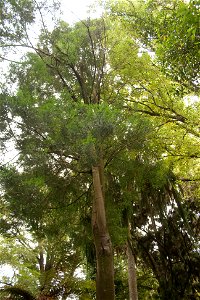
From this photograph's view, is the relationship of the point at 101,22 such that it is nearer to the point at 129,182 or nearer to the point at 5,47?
the point at 5,47

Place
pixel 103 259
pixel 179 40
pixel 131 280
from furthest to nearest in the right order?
1. pixel 131 280
2. pixel 103 259
3. pixel 179 40

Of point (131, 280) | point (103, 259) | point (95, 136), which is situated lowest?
point (103, 259)

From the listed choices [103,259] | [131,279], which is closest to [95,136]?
[103,259]

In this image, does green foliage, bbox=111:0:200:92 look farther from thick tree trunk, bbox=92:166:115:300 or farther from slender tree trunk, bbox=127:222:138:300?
slender tree trunk, bbox=127:222:138:300

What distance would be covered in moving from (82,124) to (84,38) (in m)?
3.12

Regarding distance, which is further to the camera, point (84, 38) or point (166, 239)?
point (166, 239)

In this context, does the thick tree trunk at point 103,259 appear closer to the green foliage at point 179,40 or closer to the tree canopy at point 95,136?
the tree canopy at point 95,136

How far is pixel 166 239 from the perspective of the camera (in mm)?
11023

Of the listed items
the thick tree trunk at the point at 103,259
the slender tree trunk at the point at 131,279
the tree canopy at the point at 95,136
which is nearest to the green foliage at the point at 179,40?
the tree canopy at the point at 95,136

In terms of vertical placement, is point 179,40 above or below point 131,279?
above

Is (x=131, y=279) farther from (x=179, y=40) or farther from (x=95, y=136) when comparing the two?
(x=179, y=40)

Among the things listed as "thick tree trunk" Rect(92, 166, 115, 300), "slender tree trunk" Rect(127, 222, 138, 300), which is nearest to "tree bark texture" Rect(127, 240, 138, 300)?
"slender tree trunk" Rect(127, 222, 138, 300)

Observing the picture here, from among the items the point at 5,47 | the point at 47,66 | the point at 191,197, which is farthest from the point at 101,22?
the point at 191,197

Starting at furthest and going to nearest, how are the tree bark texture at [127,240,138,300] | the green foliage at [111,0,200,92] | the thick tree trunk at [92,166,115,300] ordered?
1. the tree bark texture at [127,240,138,300]
2. the thick tree trunk at [92,166,115,300]
3. the green foliage at [111,0,200,92]
